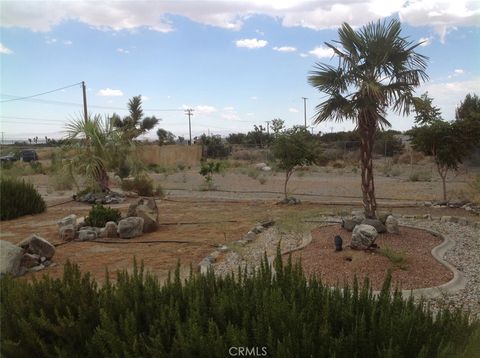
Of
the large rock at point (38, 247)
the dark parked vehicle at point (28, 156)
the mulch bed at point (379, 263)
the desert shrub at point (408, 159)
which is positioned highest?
the dark parked vehicle at point (28, 156)

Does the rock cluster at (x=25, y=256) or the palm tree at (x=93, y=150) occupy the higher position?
the palm tree at (x=93, y=150)

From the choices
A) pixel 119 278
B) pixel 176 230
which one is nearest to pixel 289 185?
pixel 176 230

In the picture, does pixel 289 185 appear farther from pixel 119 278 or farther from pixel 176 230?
pixel 119 278

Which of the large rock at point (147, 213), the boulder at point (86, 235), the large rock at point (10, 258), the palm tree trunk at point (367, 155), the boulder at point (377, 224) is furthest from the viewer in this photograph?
the large rock at point (147, 213)

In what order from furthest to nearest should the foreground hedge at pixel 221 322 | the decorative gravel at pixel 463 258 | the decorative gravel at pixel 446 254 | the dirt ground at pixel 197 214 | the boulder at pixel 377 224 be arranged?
the boulder at pixel 377 224 → the dirt ground at pixel 197 214 → the decorative gravel at pixel 446 254 → the decorative gravel at pixel 463 258 → the foreground hedge at pixel 221 322

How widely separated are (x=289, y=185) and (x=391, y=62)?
13172 mm

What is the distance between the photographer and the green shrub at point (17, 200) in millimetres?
12750

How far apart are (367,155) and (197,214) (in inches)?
219

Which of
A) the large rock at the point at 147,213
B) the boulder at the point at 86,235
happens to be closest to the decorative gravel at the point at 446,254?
the large rock at the point at 147,213

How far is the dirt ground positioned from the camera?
7.91 metres

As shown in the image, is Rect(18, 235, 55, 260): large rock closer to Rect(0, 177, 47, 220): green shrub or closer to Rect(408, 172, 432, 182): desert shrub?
Rect(0, 177, 47, 220): green shrub

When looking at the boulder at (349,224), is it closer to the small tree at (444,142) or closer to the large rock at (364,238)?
the large rock at (364,238)

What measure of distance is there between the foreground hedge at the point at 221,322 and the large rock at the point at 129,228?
5781mm

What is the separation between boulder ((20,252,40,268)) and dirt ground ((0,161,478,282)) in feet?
0.95
